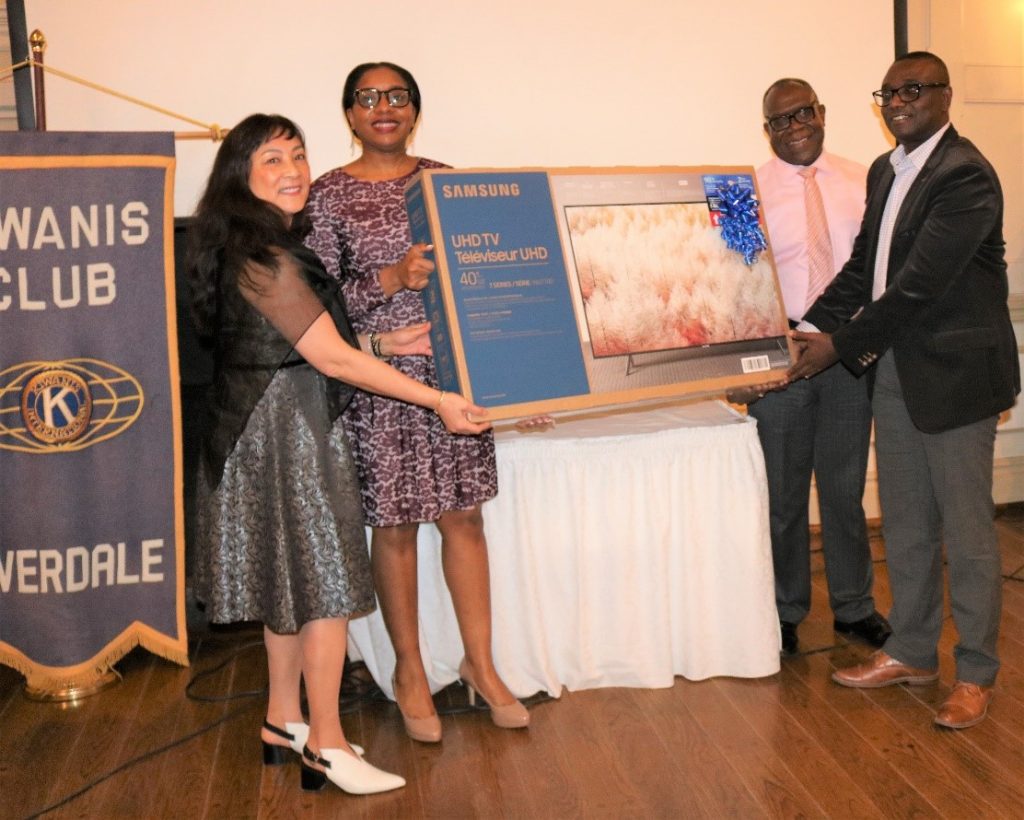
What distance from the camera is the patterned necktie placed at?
3262 mm

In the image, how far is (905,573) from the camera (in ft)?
9.96

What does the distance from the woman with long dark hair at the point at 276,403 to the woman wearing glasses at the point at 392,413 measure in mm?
257

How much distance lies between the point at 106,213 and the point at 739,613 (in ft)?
7.19

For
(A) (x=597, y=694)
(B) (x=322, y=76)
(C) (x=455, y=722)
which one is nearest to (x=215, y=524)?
(C) (x=455, y=722)

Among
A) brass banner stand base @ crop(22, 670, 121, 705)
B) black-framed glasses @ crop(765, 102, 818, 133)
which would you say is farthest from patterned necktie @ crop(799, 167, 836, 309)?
brass banner stand base @ crop(22, 670, 121, 705)

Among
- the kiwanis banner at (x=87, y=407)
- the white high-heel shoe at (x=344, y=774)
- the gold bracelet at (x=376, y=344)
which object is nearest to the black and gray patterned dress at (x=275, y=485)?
the gold bracelet at (x=376, y=344)

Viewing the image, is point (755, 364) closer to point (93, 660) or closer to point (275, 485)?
point (275, 485)

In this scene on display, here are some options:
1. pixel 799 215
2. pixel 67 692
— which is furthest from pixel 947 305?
pixel 67 692

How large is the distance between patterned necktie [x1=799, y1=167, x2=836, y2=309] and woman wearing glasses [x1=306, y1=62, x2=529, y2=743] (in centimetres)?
109

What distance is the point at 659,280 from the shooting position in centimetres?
279

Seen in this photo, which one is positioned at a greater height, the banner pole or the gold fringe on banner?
the banner pole

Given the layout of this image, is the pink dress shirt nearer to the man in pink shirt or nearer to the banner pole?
the man in pink shirt

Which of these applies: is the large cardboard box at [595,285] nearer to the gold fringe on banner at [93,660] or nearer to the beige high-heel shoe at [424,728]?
the beige high-heel shoe at [424,728]

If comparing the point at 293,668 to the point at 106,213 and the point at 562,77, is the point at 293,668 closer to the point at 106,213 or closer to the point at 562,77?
the point at 106,213
